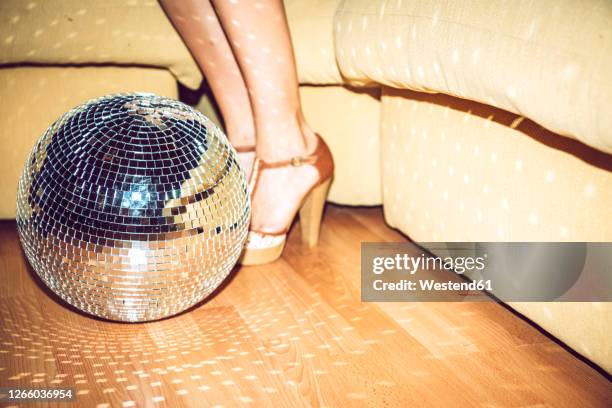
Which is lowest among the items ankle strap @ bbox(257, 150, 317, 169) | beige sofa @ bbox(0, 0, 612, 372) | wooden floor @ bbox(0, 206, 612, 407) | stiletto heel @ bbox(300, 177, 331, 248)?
wooden floor @ bbox(0, 206, 612, 407)

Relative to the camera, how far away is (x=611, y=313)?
80 centimetres

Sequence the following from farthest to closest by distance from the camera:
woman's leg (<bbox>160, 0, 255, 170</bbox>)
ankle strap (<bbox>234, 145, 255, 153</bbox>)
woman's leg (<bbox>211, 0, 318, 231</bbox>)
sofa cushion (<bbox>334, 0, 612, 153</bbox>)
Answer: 1. ankle strap (<bbox>234, 145, 255, 153</bbox>)
2. woman's leg (<bbox>160, 0, 255, 170</bbox>)
3. woman's leg (<bbox>211, 0, 318, 231</bbox>)
4. sofa cushion (<bbox>334, 0, 612, 153</bbox>)

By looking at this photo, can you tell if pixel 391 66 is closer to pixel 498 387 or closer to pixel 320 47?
pixel 320 47

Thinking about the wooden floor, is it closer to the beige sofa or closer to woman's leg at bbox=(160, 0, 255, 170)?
the beige sofa

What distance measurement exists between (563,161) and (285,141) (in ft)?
1.90

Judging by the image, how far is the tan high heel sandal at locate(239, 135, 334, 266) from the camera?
49.8 inches

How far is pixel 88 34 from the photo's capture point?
130 cm

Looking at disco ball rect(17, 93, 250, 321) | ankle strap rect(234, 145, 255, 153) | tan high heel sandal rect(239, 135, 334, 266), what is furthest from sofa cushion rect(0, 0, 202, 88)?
disco ball rect(17, 93, 250, 321)

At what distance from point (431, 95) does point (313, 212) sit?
0.39 m

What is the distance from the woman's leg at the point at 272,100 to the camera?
1.09m

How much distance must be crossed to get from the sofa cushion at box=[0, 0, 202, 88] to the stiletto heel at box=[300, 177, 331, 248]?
0.44 meters

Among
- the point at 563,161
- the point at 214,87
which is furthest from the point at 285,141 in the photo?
the point at 563,161

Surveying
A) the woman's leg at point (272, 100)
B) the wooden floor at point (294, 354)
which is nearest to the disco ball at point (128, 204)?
the wooden floor at point (294, 354)

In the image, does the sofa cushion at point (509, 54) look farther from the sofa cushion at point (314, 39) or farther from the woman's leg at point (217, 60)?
the woman's leg at point (217, 60)
